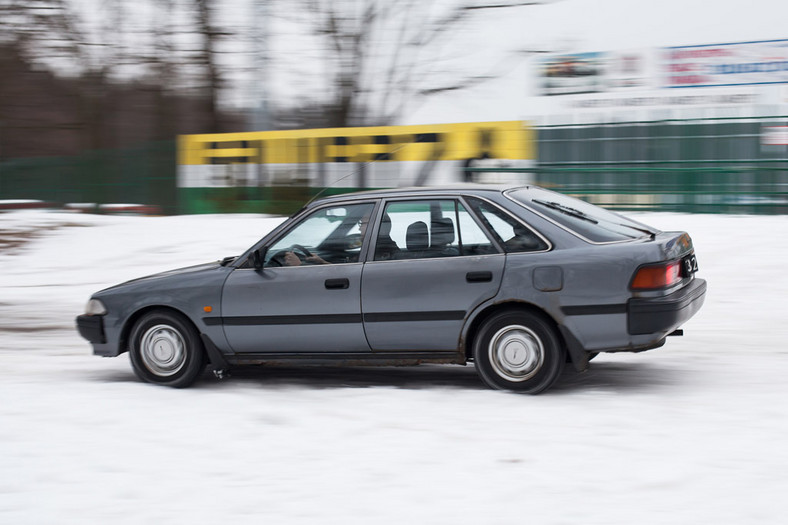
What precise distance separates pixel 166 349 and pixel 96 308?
2.16 feet

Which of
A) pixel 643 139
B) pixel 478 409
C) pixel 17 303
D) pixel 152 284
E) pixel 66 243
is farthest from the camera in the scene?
pixel 643 139

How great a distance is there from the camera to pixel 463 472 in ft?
14.9

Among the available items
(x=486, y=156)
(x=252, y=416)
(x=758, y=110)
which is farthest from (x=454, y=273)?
(x=758, y=110)

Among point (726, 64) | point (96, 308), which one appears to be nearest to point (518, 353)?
point (96, 308)

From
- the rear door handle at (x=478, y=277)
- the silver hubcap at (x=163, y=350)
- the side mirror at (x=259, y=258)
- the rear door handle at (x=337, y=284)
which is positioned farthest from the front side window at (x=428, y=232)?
the silver hubcap at (x=163, y=350)

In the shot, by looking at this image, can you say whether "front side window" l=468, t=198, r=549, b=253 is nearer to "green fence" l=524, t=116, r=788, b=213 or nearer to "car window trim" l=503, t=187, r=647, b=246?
"car window trim" l=503, t=187, r=647, b=246

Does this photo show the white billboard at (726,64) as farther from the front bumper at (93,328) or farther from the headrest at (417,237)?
the front bumper at (93,328)

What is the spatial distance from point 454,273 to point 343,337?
896 mm

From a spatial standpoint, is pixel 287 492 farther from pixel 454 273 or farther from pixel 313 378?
pixel 313 378

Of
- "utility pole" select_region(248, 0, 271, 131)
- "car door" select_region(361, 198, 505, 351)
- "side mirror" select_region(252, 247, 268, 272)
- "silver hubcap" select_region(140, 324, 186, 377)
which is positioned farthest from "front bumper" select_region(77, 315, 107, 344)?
"utility pole" select_region(248, 0, 271, 131)

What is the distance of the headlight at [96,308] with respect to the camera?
685 centimetres

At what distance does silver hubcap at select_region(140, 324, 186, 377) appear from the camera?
6.68 m

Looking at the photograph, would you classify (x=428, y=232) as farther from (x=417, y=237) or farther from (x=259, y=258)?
(x=259, y=258)

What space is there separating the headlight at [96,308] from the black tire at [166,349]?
293mm
